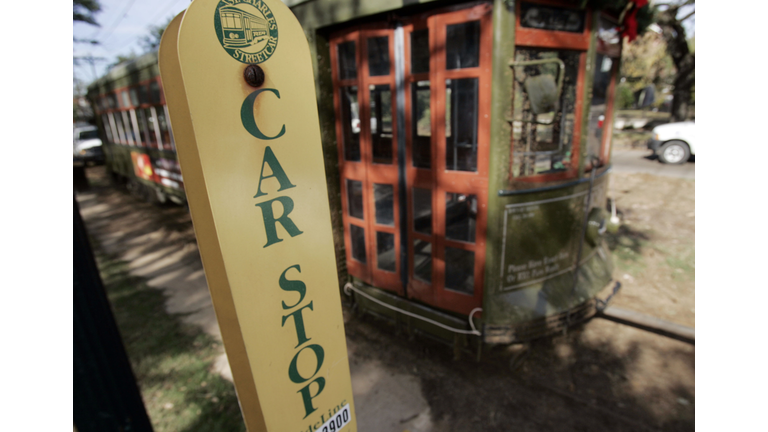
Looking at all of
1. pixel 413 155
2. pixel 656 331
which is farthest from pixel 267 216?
pixel 656 331

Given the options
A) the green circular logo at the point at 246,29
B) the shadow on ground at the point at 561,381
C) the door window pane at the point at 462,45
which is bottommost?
the shadow on ground at the point at 561,381

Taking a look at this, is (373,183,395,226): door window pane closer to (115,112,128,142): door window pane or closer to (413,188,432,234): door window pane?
(413,188,432,234): door window pane

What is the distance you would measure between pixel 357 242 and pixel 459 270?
1296mm

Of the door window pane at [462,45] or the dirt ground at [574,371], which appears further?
the dirt ground at [574,371]

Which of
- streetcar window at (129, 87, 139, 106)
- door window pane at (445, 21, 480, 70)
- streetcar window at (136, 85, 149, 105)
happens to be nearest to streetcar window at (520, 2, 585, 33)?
door window pane at (445, 21, 480, 70)

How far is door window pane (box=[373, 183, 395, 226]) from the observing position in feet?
12.5

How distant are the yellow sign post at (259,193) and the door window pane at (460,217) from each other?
1.98 m

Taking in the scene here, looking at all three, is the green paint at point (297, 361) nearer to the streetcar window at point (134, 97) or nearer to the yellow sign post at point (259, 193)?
the yellow sign post at point (259, 193)

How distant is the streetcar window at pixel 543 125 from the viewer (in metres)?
2.96

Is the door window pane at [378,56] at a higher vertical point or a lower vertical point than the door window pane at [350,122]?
higher

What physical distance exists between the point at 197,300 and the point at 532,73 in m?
5.06

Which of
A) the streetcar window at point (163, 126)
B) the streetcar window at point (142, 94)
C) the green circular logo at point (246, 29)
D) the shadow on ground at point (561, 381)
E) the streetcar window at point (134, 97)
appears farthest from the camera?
the streetcar window at point (134, 97)

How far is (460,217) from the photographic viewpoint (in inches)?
136

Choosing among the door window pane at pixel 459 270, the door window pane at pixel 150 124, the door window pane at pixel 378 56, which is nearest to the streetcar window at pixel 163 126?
the door window pane at pixel 150 124
